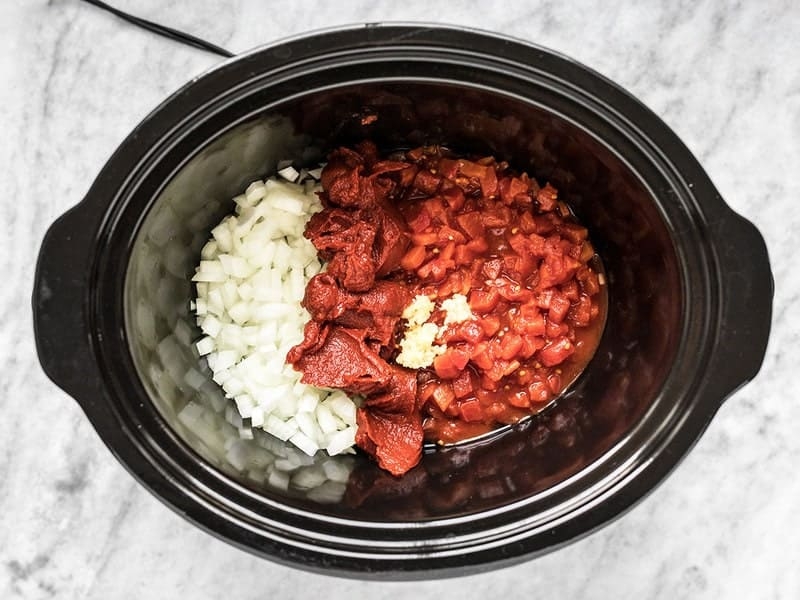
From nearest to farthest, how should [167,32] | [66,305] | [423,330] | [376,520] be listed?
1. [66,305]
2. [376,520]
3. [423,330]
4. [167,32]

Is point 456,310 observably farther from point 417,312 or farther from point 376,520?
point 376,520

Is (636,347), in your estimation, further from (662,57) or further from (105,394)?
(105,394)

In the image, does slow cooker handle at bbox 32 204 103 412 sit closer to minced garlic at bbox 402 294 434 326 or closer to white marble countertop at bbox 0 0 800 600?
white marble countertop at bbox 0 0 800 600

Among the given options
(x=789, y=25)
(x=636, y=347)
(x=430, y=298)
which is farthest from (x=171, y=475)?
(x=789, y=25)

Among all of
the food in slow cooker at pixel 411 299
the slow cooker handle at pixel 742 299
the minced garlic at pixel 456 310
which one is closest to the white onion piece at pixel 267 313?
the food in slow cooker at pixel 411 299

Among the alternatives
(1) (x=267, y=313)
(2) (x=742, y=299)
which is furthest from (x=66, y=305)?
(2) (x=742, y=299)

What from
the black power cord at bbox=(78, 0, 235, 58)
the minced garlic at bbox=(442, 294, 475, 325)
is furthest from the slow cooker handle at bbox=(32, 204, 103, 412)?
the minced garlic at bbox=(442, 294, 475, 325)

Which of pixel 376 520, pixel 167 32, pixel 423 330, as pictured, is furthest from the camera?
pixel 167 32
